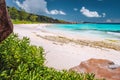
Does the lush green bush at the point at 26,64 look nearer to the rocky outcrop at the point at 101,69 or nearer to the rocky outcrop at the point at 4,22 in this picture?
the rocky outcrop at the point at 4,22

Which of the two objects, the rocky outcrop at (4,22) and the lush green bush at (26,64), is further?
the lush green bush at (26,64)

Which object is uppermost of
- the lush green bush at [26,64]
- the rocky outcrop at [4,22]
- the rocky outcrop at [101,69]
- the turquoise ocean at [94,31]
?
the rocky outcrop at [4,22]

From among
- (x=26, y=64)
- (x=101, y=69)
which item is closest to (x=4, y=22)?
(x=26, y=64)

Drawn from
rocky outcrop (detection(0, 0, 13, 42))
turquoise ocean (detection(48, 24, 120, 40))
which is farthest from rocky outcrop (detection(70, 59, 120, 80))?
turquoise ocean (detection(48, 24, 120, 40))

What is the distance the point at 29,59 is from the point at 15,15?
284 ft

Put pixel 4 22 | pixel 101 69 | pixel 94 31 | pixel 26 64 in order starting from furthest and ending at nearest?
pixel 94 31
pixel 101 69
pixel 26 64
pixel 4 22

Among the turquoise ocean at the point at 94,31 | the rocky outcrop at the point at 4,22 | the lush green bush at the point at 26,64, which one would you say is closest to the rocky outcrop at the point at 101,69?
the lush green bush at the point at 26,64

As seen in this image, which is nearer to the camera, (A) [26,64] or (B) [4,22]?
(B) [4,22]

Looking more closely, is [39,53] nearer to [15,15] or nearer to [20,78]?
[20,78]

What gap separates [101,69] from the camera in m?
6.80

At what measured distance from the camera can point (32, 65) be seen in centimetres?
435

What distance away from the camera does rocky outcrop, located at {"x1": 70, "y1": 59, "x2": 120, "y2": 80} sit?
→ 249 inches

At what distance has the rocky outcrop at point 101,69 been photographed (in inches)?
249

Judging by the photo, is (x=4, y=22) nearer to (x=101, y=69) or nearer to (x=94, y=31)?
(x=101, y=69)
